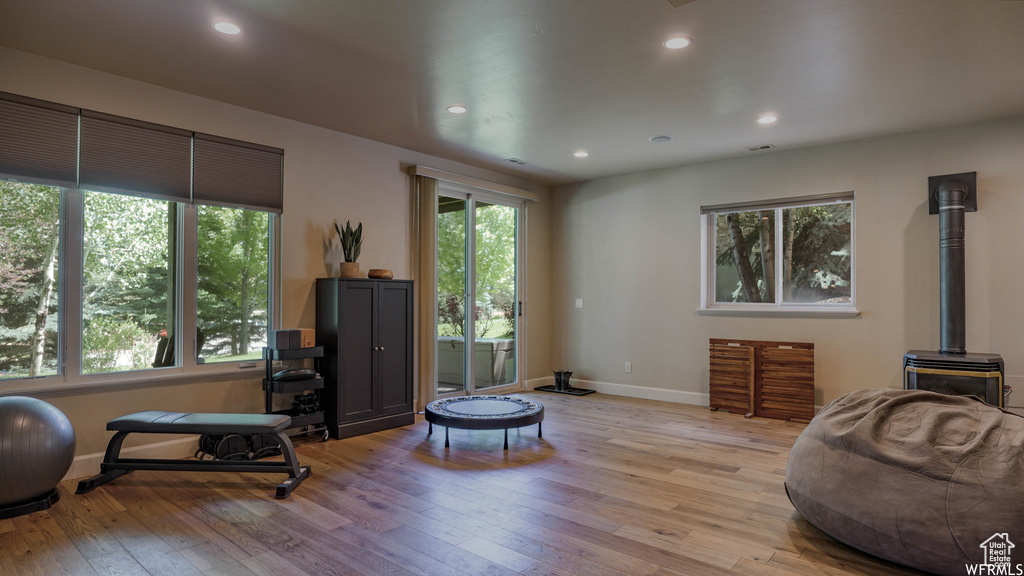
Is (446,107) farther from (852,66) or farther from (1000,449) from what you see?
(1000,449)

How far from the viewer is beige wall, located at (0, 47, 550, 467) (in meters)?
3.58

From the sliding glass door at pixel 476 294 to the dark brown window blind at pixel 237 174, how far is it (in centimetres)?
185

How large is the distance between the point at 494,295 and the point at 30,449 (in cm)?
448

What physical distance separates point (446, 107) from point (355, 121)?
34.9 inches

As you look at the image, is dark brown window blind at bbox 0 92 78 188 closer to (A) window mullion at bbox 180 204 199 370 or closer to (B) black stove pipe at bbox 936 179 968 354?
(A) window mullion at bbox 180 204 199 370

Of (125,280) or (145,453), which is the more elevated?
(125,280)

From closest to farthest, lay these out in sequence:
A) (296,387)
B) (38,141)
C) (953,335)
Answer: (38,141), (296,387), (953,335)

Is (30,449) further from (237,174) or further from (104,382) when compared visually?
(237,174)

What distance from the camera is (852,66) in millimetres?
3551

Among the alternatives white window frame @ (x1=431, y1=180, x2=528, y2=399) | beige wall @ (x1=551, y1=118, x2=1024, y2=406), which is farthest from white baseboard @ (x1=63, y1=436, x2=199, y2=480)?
beige wall @ (x1=551, y1=118, x2=1024, y2=406)

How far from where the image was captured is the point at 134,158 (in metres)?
3.80

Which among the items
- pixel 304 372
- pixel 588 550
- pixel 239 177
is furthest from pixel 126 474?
pixel 588 550

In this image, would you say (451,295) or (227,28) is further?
(451,295)

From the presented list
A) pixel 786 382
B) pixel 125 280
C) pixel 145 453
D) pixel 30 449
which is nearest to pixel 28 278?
pixel 125 280
